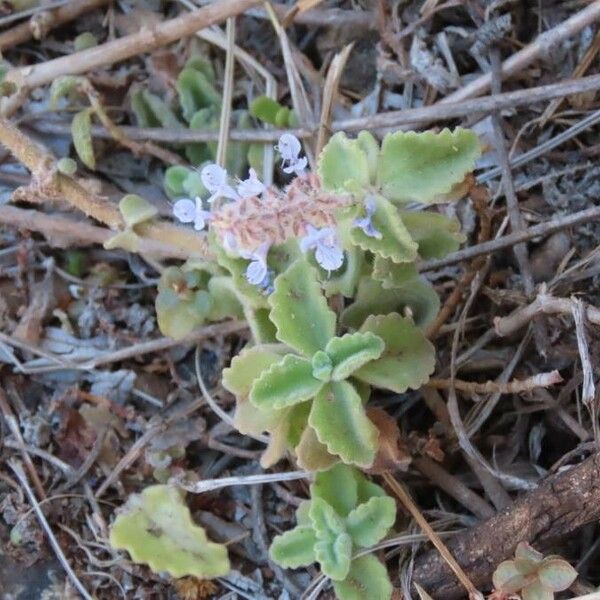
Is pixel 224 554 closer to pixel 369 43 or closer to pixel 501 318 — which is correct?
pixel 501 318

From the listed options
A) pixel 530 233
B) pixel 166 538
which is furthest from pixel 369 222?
pixel 166 538

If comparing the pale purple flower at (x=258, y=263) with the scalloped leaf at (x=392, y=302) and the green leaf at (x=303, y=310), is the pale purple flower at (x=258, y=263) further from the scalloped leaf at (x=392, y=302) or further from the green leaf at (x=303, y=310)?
the scalloped leaf at (x=392, y=302)

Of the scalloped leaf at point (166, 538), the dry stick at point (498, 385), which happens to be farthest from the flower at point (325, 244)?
the scalloped leaf at point (166, 538)

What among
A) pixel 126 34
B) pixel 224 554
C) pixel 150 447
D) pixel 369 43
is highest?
pixel 126 34

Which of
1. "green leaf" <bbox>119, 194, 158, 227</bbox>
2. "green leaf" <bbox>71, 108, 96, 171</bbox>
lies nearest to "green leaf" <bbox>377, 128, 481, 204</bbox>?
"green leaf" <bbox>119, 194, 158, 227</bbox>

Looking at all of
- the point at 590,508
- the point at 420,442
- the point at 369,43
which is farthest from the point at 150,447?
the point at 369,43

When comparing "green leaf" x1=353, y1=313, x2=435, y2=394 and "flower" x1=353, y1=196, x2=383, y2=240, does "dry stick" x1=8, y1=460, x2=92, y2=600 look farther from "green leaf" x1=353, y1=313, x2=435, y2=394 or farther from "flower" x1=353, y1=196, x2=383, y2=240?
"flower" x1=353, y1=196, x2=383, y2=240
